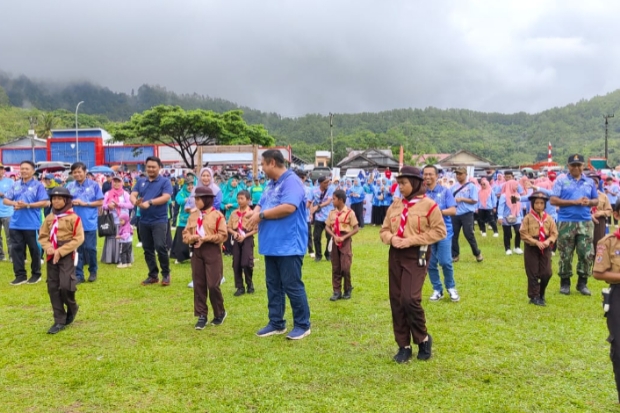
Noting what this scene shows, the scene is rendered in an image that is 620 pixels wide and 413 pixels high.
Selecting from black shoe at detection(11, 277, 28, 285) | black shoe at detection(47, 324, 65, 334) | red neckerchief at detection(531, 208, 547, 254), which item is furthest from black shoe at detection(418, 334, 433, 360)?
black shoe at detection(11, 277, 28, 285)

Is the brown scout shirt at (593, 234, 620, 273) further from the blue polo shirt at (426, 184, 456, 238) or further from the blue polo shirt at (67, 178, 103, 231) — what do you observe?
the blue polo shirt at (67, 178, 103, 231)

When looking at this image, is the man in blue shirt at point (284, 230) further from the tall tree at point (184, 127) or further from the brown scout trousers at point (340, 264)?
the tall tree at point (184, 127)

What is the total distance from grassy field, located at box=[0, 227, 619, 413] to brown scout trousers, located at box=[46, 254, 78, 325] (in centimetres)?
27

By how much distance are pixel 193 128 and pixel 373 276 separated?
35393mm

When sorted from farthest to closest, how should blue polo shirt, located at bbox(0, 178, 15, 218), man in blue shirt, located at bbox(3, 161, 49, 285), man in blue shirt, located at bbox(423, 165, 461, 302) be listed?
blue polo shirt, located at bbox(0, 178, 15, 218) → man in blue shirt, located at bbox(3, 161, 49, 285) → man in blue shirt, located at bbox(423, 165, 461, 302)

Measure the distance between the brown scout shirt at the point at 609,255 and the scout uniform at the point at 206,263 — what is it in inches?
161

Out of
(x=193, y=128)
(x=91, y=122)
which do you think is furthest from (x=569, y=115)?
(x=91, y=122)

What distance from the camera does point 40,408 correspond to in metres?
3.94

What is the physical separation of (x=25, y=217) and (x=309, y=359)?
636 centimetres

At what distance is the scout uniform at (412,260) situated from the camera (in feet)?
15.5

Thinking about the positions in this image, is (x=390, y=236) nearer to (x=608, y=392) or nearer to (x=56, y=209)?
(x=608, y=392)

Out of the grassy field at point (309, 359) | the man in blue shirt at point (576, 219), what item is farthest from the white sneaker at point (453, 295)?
the man in blue shirt at point (576, 219)

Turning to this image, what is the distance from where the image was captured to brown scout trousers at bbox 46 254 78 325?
233 inches

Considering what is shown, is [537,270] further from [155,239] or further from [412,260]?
[155,239]
